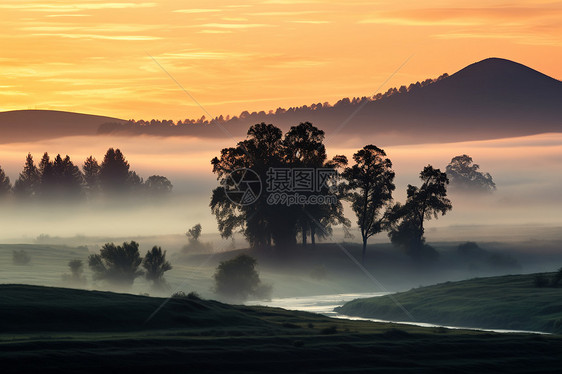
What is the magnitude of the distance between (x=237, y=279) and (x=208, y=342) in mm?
80992

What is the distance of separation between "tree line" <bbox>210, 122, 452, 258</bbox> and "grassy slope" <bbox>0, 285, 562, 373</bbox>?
66563 mm

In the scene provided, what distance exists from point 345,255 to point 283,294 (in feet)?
61.8

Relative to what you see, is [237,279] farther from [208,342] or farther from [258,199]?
[208,342]

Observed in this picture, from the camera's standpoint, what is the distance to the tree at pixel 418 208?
174 metres

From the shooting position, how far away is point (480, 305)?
129875 millimetres

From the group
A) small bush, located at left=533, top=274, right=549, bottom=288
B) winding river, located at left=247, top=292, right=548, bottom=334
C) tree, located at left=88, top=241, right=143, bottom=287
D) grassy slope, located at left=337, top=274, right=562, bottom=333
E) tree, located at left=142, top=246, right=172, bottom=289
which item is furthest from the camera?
tree, located at left=142, top=246, right=172, bottom=289

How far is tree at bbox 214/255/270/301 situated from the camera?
528ft

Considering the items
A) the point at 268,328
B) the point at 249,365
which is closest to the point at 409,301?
the point at 268,328

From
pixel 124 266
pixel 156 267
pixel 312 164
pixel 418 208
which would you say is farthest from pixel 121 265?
pixel 418 208

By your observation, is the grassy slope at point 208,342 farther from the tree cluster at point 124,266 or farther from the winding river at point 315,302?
the tree cluster at point 124,266

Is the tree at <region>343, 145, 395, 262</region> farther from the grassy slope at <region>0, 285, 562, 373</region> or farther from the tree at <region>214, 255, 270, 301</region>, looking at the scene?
the grassy slope at <region>0, 285, 562, 373</region>

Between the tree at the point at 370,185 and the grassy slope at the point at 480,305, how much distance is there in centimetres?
2357

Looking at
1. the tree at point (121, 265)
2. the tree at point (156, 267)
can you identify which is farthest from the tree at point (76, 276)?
the tree at point (156, 267)

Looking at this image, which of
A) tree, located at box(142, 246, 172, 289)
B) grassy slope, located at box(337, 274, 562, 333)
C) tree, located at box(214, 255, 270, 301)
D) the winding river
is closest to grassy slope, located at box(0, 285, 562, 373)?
grassy slope, located at box(337, 274, 562, 333)
